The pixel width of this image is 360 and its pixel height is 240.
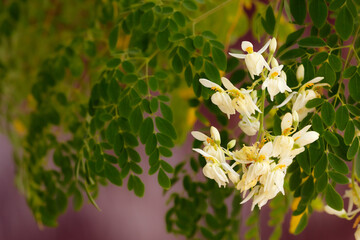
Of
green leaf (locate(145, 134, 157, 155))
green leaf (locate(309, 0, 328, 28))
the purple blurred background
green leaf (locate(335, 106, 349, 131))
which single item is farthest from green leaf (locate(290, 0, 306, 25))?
the purple blurred background

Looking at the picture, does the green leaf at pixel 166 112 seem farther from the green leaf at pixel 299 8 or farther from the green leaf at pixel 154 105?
the green leaf at pixel 299 8

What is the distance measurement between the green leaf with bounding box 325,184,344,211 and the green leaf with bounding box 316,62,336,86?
12 cm

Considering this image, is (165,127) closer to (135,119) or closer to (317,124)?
(135,119)

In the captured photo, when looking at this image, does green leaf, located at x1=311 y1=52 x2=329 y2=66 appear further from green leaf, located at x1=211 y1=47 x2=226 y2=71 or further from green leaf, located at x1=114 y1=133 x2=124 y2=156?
green leaf, located at x1=114 y1=133 x2=124 y2=156

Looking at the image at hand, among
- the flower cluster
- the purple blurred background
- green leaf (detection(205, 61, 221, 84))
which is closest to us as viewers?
the flower cluster

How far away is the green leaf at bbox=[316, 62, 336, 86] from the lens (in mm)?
508

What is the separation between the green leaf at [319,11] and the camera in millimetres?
519

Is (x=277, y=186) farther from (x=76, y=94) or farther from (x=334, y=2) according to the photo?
(x=76, y=94)

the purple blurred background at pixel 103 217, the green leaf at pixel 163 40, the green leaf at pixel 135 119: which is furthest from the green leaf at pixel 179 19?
the purple blurred background at pixel 103 217

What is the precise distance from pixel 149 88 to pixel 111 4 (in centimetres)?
21

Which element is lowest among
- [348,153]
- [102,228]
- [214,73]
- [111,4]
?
[102,228]

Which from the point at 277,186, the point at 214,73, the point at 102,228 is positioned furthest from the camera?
the point at 102,228

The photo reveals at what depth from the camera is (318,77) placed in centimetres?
49

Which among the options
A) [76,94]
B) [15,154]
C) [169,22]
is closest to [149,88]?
[169,22]
